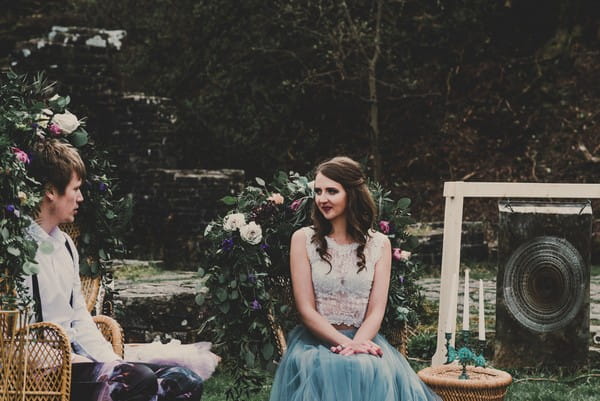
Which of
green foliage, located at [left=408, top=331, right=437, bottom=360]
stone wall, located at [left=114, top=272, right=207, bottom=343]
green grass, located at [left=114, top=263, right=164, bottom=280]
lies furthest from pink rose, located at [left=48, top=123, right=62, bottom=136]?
green grass, located at [left=114, top=263, right=164, bottom=280]

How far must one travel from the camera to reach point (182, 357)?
149 inches

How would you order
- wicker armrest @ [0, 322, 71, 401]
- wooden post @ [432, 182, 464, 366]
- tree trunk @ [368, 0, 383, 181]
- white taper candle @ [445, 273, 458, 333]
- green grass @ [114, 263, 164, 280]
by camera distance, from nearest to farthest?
wicker armrest @ [0, 322, 71, 401] < white taper candle @ [445, 273, 458, 333] < wooden post @ [432, 182, 464, 366] < green grass @ [114, 263, 164, 280] < tree trunk @ [368, 0, 383, 181]

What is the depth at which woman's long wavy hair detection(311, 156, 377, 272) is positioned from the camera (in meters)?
4.29

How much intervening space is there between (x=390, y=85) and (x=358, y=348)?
957cm

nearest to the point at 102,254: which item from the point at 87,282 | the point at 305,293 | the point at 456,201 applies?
the point at 87,282

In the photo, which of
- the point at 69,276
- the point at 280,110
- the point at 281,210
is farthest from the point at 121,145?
the point at 69,276

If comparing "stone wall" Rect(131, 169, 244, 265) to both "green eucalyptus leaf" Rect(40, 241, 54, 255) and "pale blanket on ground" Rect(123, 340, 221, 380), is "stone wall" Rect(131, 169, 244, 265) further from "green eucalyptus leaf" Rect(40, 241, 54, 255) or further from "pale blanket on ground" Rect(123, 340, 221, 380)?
"green eucalyptus leaf" Rect(40, 241, 54, 255)

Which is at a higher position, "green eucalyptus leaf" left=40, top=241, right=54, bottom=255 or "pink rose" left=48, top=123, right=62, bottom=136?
"pink rose" left=48, top=123, right=62, bottom=136

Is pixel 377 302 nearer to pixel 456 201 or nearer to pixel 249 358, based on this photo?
pixel 249 358

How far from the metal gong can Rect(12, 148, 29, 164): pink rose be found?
4.19m

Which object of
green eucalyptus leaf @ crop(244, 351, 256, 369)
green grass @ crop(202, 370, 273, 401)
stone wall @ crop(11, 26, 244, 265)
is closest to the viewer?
green eucalyptus leaf @ crop(244, 351, 256, 369)

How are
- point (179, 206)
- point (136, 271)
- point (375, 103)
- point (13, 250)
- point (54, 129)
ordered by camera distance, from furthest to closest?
1. point (375, 103)
2. point (179, 206)
3. point (136, 271)
4. point (54, 129)
5. point (13, 250)

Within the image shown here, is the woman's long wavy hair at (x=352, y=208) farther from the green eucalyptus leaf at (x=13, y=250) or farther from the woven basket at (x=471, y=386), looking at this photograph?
the green eucalyptus leaf at (x=13, y=250)

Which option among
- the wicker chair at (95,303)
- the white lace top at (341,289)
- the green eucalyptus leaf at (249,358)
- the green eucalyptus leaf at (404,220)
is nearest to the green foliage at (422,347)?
the green eucalyptus leaf at (404,220)
